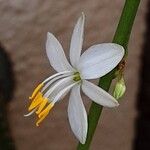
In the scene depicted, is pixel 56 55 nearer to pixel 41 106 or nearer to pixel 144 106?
pixel 41 106

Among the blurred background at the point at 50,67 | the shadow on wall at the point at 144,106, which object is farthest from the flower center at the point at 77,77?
the shadow on wall at the point at 144,106

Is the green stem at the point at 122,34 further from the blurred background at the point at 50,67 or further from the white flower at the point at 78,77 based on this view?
the blurred background at the point at 50,67

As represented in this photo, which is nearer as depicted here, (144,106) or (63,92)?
(63,92)

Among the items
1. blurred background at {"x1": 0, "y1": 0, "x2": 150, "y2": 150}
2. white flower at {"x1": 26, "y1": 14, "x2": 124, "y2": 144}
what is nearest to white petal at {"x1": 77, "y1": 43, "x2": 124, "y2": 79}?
white flower at {"x1": 26, "y1": 14, "x2": 124, "y2": 144}

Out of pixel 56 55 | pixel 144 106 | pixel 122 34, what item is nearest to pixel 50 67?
pixel 144 106

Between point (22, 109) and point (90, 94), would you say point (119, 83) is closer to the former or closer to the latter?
point (90, 94)

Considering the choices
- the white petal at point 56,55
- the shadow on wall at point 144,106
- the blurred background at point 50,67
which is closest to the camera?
the white petal at point 56,55
